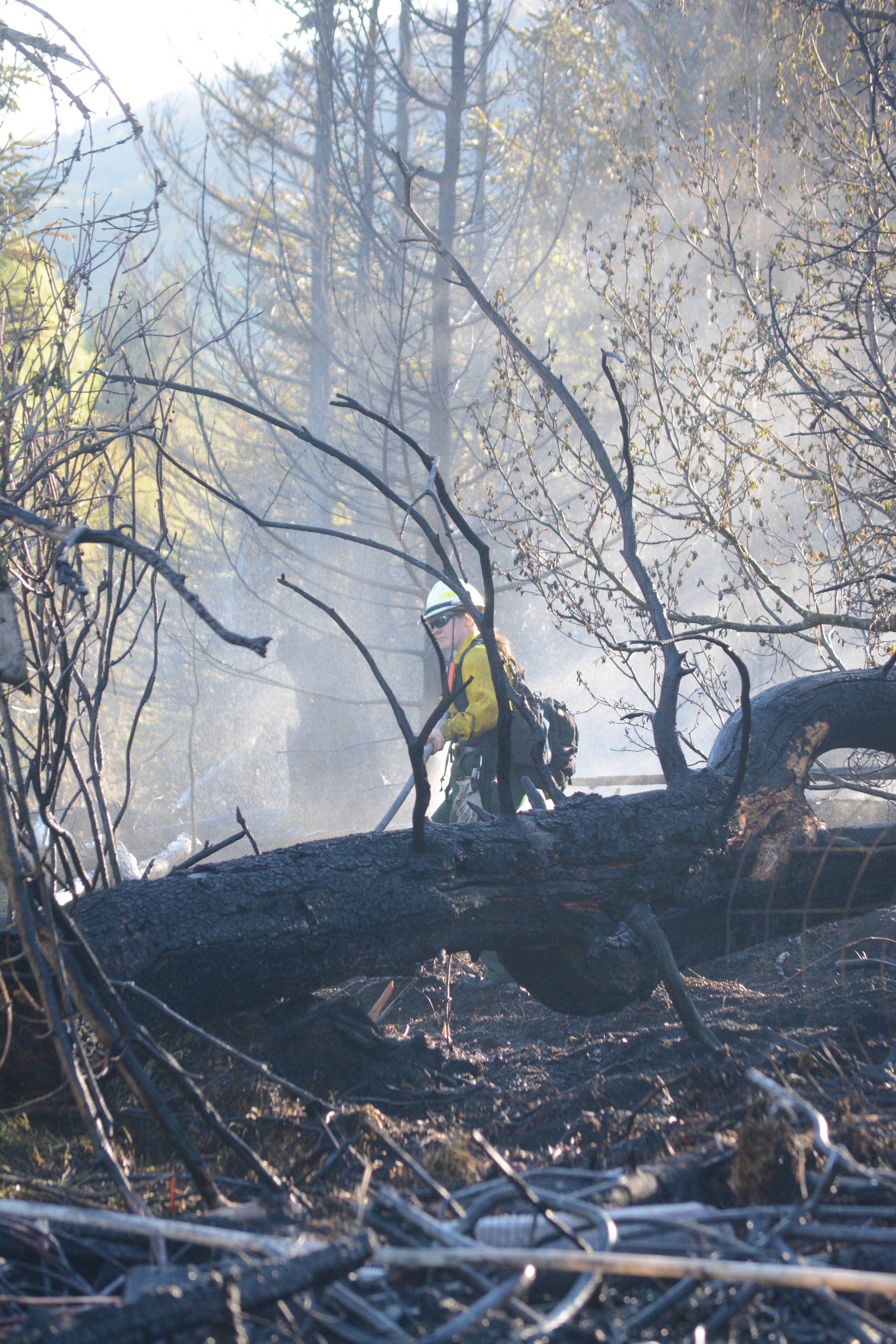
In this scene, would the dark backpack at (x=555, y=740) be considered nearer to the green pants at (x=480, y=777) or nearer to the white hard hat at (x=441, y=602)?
the green pants at (x=480, y=777)

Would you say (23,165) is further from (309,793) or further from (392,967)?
(309,793)

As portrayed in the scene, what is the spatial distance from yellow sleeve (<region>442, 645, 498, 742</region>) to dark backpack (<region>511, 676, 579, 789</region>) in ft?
0.58

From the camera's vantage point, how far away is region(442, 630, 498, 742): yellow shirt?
498 cm

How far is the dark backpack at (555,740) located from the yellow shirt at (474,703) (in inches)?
7.3

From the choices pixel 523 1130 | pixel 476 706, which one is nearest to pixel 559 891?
pixel 523 1130

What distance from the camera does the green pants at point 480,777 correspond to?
5195 mm

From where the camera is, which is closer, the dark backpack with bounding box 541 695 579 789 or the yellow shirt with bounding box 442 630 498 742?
the yellow shirt with bounding box 442 630 498 742

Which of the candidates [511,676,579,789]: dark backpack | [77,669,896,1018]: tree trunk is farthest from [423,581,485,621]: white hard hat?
[77,669,896,1018]: tree trunk

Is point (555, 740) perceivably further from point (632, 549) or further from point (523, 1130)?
point (523, 1130)

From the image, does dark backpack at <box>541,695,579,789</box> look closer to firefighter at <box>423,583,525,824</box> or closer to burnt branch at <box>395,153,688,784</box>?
firefighter at <box>423,583,525,824</box>

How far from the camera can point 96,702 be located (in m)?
2.76

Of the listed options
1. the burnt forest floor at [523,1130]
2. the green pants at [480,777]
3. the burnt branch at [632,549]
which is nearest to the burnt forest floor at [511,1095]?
the burnt forest floor at [523,1130]

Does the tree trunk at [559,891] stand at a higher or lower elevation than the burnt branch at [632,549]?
lower

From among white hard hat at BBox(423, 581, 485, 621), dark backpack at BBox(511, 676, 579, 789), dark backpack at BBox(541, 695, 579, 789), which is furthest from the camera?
white hard hat at BBox(423, 581, 485, 621)
